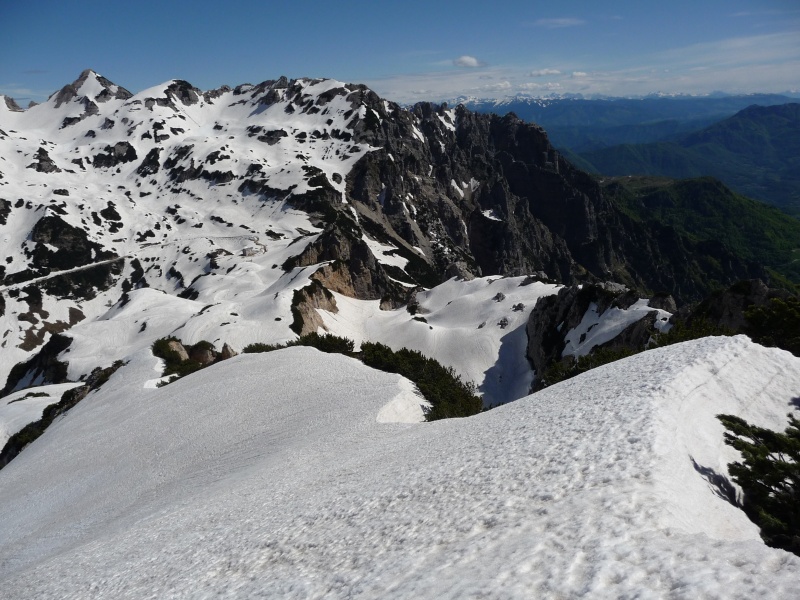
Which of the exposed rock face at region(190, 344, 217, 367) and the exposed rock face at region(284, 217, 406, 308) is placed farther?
the exposed rock face at region(284, 217, 406, 308)

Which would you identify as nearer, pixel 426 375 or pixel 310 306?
pixel 426 375

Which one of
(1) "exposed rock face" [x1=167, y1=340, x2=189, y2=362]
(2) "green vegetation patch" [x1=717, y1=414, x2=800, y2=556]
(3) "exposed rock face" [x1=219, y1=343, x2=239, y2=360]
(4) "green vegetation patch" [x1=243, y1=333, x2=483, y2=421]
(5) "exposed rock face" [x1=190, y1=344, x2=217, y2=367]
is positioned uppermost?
(2) "green vegetation patch" [x1=717, y1=414, x2=800, y2=556]

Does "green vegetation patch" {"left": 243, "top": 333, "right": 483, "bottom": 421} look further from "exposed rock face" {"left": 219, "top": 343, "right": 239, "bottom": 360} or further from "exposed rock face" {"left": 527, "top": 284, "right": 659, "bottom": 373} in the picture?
"exposed rock face" {"left": 527, "top": 284, "right": 659, "bottom": 373}

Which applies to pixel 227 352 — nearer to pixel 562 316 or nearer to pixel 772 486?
pixel 562 316

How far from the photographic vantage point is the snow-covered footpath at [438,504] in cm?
1007

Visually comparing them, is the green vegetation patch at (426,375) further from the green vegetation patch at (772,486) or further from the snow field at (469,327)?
the snow field at (469,327)

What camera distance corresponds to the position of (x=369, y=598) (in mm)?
10945

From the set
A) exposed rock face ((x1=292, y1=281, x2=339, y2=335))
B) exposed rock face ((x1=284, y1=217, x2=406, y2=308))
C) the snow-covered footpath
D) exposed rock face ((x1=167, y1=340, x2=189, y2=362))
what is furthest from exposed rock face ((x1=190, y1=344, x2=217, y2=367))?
exposed rock face ((x1=284, y1=217, x2=406, y2=308))

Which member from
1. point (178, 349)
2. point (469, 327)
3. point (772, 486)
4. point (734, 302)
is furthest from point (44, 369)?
point (734, 302)

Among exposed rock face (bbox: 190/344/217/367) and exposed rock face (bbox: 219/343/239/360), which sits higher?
exposed rock face (bbox: 190/344/217/367)

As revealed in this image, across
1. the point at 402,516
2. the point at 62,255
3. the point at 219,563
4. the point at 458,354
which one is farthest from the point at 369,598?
the point at 62,255

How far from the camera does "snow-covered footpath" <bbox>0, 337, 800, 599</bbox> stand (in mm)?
10070

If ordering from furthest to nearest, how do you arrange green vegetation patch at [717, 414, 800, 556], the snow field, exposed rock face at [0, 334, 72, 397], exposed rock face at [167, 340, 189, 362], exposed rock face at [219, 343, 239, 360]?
exposed rock face at [0, 334, 72, 397] < the snow field < exposed rock face at [219, 343, 239, 360] < exposed rock face at [167, 340, 189, 362] < green vegetation patch at [717, 414, 800, 556]

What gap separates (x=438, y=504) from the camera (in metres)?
14.7
